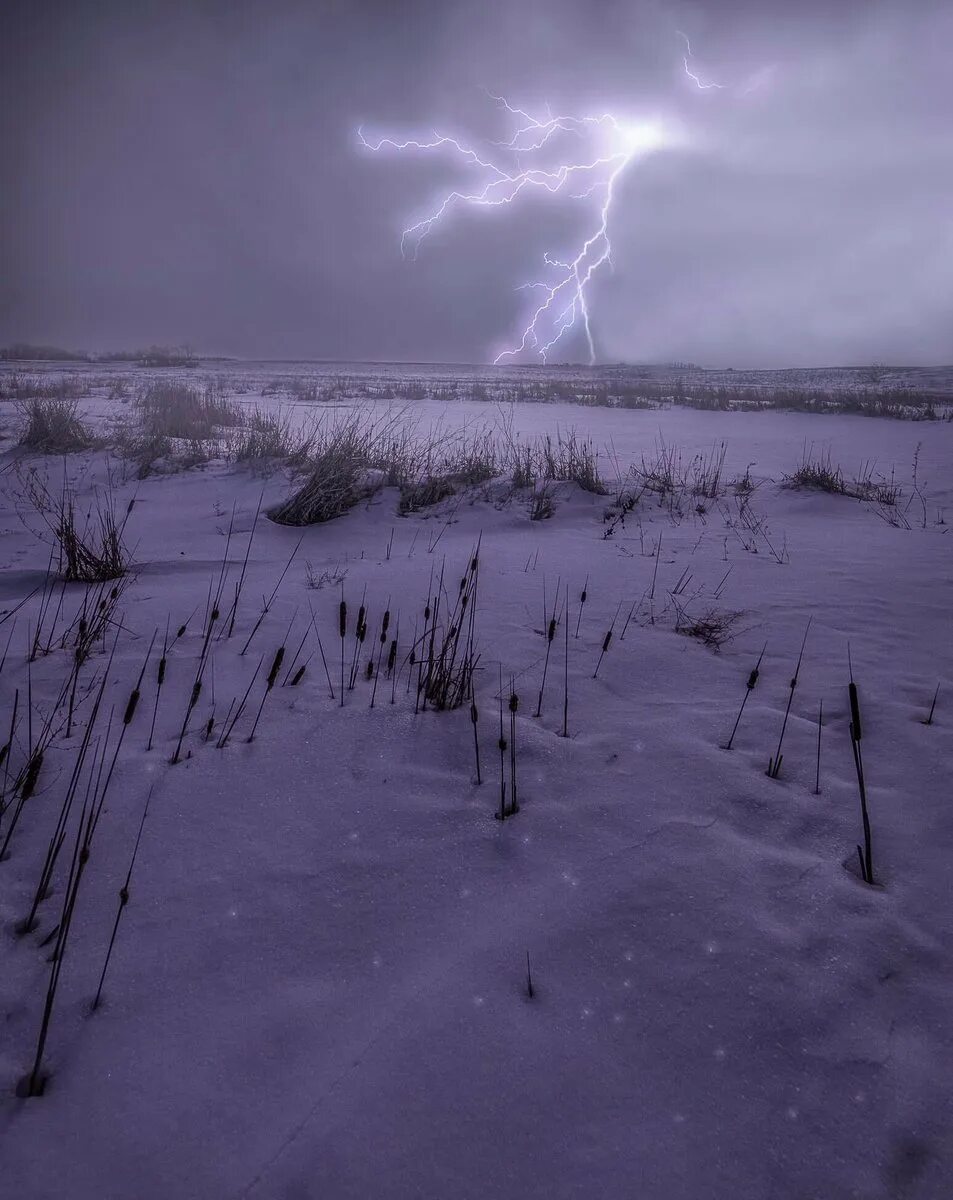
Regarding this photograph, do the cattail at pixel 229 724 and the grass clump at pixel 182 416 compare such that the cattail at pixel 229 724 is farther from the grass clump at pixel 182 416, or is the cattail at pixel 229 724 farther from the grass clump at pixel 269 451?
the grass clump at pixel 182 416

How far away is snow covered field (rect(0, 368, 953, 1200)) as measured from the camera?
0.96m

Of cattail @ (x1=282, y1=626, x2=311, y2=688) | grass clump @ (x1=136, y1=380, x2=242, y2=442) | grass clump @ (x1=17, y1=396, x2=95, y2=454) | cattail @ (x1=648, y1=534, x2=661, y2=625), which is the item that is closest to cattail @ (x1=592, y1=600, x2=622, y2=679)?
cattail @ (x1=648, y1=534, x2=661, y2=625)

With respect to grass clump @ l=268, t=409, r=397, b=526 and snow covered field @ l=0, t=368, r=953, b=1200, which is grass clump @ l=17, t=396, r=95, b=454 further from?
snow covered field @ l=0, t=368, r=953, b=1200

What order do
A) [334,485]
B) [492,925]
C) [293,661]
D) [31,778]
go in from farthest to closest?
[334,485], [293,661], [31,778], [492,925]

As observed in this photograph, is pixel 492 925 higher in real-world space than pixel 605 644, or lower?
lower

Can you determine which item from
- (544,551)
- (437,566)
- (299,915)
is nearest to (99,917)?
(299,915)

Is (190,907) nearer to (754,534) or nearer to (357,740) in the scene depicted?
(357,740)

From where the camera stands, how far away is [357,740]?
2.06 metres

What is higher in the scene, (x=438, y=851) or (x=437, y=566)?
(x=437, y=566)

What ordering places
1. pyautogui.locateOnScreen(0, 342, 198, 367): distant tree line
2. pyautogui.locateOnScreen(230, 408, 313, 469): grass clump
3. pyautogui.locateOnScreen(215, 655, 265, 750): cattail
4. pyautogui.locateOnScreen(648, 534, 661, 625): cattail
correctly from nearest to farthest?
pyautogui.locateOnScreen(215, 655, 265, 750): cattail, pyautogui.locateOnScreen(648, 534, 661, 625): cattail, pyautogui.locateOnScreen(230, 408, 313, 469): grass clump, pyautogui.locateOnScreen(0, 342, 198, 367): distant tree line

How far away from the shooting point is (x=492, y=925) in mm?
1368

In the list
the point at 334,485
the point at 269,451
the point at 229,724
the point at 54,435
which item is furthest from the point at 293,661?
the point at 54,435

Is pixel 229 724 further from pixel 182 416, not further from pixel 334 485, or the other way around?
pixel 182 416

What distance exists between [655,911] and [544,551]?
10.6 feet
